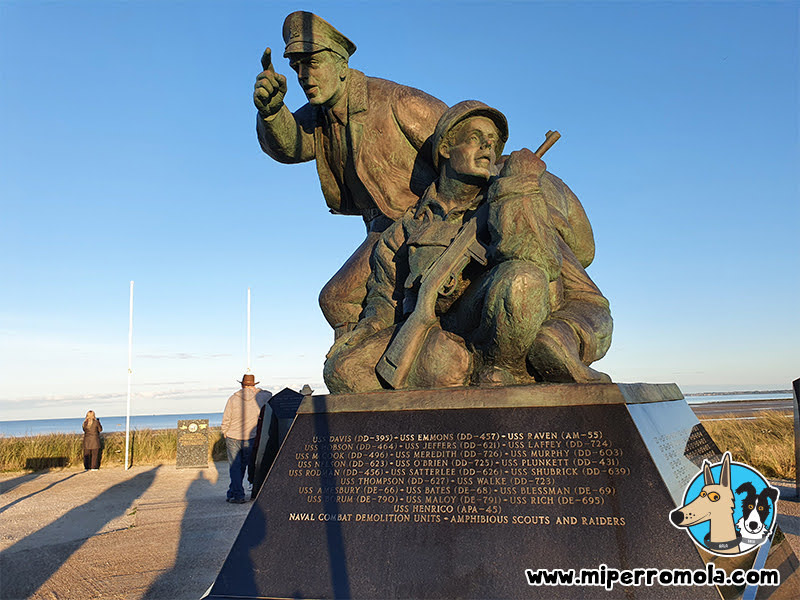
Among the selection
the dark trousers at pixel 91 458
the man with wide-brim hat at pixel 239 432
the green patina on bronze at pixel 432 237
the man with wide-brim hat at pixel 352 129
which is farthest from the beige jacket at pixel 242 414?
the dark trousers at pixel 91 458

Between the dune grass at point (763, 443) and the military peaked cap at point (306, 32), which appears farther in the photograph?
the dune grass at point (763, 443)

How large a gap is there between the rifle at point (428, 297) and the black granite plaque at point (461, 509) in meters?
0.32

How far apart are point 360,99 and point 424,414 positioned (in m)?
2.39

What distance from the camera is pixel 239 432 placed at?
845 centimetres

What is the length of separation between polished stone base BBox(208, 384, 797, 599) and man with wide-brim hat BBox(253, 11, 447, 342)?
4.38ft

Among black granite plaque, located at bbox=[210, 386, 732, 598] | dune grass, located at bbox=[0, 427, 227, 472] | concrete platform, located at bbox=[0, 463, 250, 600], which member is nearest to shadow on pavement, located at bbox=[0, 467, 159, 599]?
concrete platform, located at bbox=[0, 463, 250, 600]

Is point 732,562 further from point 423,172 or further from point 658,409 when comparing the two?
point 423,172

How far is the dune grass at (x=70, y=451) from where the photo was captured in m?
13.1

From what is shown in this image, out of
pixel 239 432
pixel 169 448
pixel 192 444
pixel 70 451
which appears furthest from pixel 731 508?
pixel 70 451

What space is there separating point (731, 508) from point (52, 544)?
553 centimetres

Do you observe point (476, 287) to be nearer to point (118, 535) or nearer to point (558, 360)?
point (558, 360)

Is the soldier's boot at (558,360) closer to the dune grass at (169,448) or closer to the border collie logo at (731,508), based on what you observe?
the border collie logo at (731,508)

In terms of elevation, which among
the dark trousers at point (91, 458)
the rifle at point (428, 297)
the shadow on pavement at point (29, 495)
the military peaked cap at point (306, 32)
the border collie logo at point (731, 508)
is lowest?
the shadow on pavement at point (29, 495)

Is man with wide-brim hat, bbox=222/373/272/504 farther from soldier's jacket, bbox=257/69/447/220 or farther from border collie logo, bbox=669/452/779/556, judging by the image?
border collie logo, bbox=669/452/779/556
